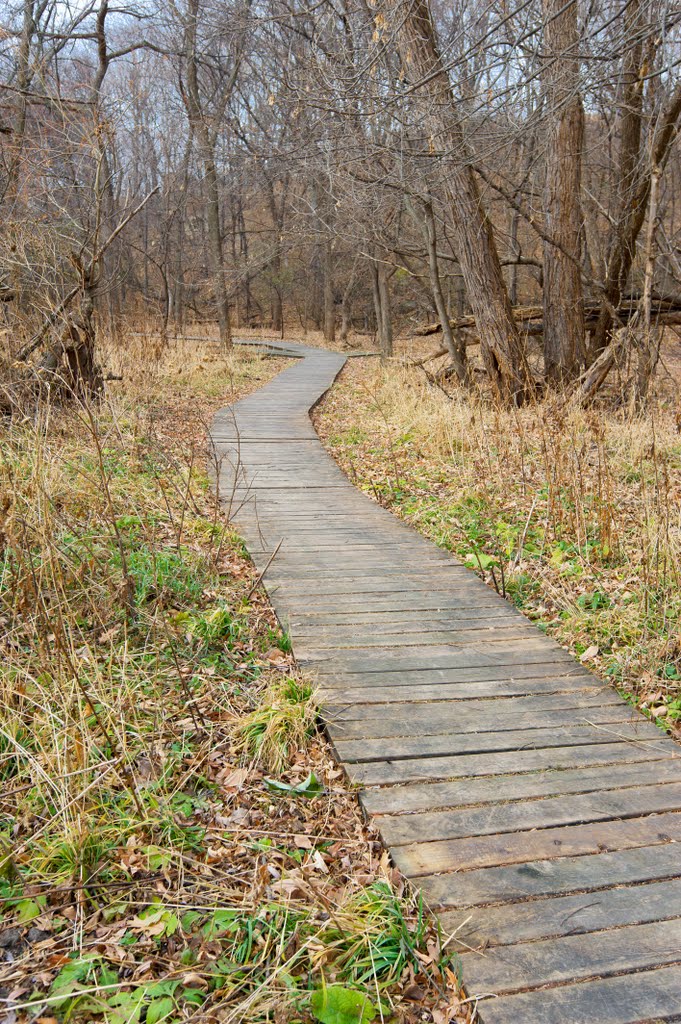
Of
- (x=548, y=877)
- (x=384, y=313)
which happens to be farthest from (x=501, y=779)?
(x=384, y=313)

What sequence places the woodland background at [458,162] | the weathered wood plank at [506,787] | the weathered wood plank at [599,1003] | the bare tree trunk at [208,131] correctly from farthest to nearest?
the bare tree trunk at [208,131] → the woodland background at [458,162] → the weathered wood plank at [506,787] → the weathered wood plank at [599,1003]

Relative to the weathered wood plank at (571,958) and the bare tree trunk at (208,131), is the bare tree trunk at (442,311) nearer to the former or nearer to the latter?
the bare tree trunk at (208,131)

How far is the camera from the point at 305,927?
2223 millimetres

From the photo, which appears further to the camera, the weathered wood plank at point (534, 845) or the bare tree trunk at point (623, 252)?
the bare tree trunk at point (623, 252)

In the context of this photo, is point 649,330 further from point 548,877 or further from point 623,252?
point 548,877

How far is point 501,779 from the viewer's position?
2.84 metres

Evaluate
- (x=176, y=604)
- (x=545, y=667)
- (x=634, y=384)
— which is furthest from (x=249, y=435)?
(x=545, y=667)

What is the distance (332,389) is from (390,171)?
5342 mm

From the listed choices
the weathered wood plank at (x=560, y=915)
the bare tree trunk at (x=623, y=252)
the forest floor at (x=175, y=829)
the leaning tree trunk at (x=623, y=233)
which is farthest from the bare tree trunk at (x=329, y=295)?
the weathered wood plank at (x=560, y=915)

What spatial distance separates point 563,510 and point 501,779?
9.63ft

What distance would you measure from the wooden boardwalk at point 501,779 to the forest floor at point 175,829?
145 millimetres

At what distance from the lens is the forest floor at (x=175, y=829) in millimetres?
2062

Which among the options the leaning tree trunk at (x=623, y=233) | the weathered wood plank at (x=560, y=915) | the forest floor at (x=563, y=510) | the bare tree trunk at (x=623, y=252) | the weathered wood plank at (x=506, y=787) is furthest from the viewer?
the leaning tree trunk at (x=623, y=233)

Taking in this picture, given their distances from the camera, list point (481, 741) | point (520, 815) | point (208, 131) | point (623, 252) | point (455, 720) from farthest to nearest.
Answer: point (208, 131), point (623, 252), point (455, 720), point (481, 741), point (520, 815)
